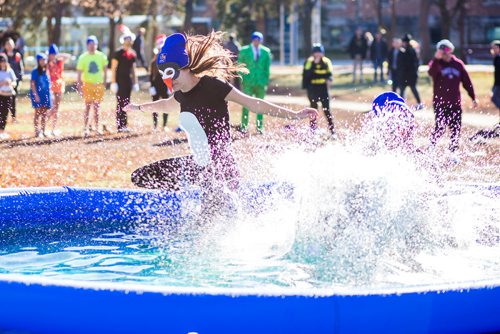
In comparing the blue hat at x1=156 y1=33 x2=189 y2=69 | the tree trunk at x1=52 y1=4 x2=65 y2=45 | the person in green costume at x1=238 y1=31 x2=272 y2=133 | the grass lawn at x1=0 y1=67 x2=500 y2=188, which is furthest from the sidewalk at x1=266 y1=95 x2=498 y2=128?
the tree trunk at x1=52 y1=4 x2=65 y2=45

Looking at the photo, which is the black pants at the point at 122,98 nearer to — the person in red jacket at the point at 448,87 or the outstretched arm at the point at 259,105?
the person in red jacket at the point at 448,87

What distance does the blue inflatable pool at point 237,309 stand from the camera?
5.87 meters

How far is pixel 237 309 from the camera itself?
19.2 ft

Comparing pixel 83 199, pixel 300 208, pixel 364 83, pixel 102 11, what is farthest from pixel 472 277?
pixel 102 11

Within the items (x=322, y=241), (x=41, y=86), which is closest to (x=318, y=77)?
(x=41, y=86)

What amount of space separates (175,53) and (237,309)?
3351 mm

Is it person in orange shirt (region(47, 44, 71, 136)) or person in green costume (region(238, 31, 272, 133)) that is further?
person in green costume (region(238, 31, 272, 133))

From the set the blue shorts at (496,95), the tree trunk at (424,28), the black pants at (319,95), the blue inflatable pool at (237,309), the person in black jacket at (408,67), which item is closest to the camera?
the blue inflatable pool at (237,309)

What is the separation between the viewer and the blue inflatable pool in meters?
5.87

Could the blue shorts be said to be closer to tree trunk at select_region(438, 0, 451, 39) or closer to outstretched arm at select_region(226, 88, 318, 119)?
outstretched arm at select_region(226, 88, 318, 119)

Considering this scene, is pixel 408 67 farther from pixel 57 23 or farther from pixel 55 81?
pixel 57 23

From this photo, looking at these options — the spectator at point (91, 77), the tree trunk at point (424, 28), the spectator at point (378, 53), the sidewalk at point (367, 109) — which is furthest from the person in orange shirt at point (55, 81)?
the tree trunk at point (424, 28)

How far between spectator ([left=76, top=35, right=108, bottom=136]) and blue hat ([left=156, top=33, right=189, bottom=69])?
452 inches

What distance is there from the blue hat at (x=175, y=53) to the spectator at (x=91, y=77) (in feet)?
37.7
